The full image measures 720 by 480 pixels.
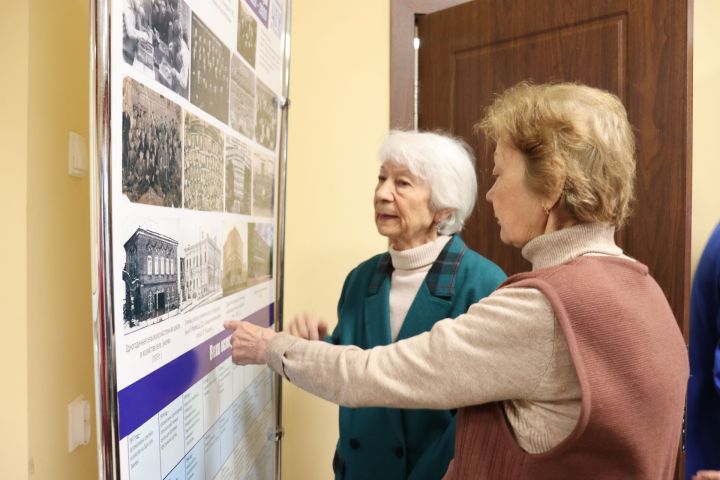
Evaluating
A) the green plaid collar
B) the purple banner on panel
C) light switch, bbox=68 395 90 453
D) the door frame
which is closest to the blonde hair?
the green plaid collar

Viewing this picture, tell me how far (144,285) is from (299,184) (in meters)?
1.20

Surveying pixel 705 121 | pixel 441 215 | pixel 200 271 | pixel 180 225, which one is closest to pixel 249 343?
pixel 200 271

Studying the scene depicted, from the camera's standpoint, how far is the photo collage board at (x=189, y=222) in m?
0.73

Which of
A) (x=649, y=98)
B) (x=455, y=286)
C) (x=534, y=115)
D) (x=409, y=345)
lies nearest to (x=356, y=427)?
(x=455, y=286)

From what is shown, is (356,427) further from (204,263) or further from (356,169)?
(356,169)

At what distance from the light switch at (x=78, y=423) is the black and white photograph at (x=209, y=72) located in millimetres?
610

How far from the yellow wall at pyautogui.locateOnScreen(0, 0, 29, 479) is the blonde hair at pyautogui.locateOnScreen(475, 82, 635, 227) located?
820 mm

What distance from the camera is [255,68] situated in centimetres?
130

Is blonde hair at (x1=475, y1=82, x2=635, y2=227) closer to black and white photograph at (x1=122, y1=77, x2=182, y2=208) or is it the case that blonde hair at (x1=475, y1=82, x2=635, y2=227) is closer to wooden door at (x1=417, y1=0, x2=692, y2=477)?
black and white photograph at (x1=122, y1=77, x2=182, y2=208)

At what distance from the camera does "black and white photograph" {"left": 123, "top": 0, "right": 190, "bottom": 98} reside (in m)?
0.73

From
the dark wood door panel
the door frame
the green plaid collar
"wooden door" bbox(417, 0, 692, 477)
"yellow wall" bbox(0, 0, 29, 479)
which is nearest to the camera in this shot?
"yellow wall" bbox(0, 0, 29, 479)

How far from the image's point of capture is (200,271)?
100 cm

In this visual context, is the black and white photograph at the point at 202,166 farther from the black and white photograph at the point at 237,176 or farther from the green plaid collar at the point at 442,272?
the green plaid collar at the point at 442,272

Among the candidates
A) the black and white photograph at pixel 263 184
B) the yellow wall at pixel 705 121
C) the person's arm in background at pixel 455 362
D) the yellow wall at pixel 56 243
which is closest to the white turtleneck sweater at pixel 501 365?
the person's arm in background at pixel 455 362
